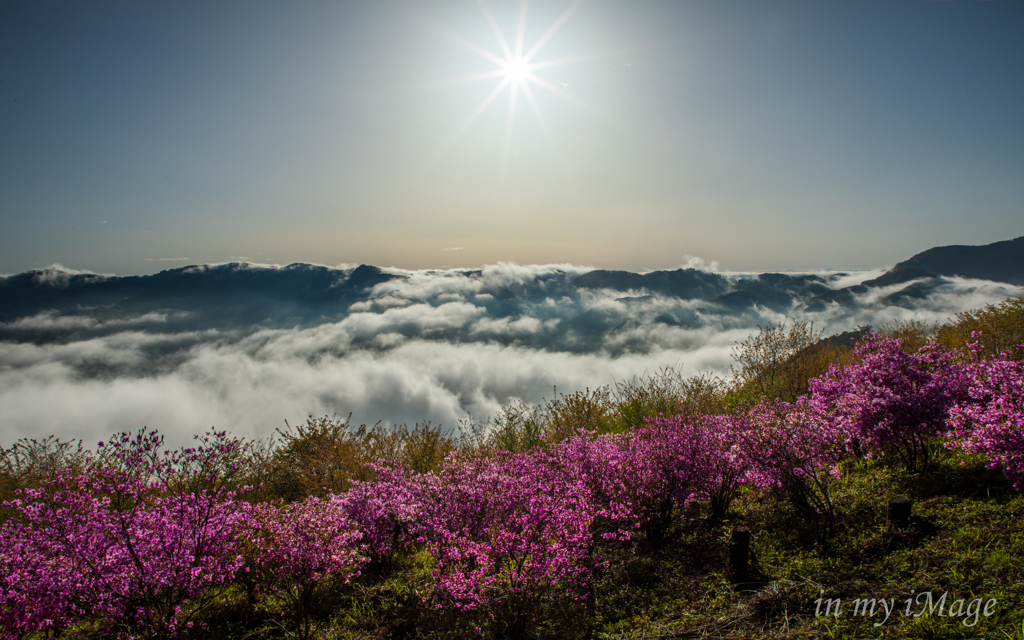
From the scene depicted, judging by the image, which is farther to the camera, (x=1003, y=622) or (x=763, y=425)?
(x=763, y=425)

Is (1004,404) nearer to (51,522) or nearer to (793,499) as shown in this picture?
(793,499)

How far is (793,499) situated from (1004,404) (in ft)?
8.07

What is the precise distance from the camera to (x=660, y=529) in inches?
250

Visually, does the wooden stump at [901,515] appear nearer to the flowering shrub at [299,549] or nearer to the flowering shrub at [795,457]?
the flowering shrub at [795,457]

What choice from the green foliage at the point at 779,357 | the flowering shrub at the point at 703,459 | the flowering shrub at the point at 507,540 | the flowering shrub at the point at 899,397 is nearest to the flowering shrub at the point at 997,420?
the flowering shrub at the point at 899,397

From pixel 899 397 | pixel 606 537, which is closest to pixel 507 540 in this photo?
pixel 606 537

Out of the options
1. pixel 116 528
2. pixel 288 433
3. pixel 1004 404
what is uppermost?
pixel 1004 404

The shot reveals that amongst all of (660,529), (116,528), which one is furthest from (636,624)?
(116,528)

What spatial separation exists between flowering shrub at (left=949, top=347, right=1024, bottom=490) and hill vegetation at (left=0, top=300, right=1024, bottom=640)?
0.08 feet

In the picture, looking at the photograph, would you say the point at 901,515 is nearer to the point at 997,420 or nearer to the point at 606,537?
the point at 997,420

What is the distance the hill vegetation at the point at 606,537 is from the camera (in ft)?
13.6

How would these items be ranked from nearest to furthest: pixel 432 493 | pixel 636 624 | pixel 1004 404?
pixel 636 624 < pixel 1004 404 < pixel 432 493

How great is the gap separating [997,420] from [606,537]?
179 inches

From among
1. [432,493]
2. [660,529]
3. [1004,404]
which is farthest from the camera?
[660,529]
